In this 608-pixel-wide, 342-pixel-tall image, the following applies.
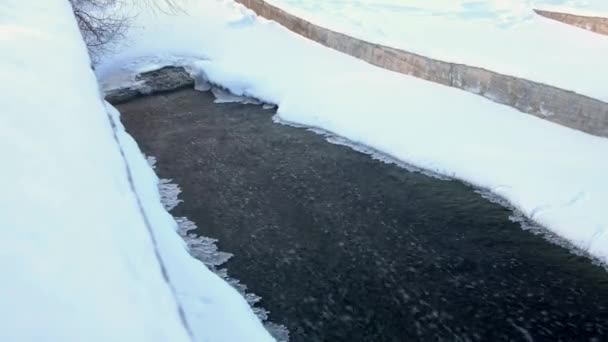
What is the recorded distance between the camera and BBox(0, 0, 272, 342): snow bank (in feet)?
8.41

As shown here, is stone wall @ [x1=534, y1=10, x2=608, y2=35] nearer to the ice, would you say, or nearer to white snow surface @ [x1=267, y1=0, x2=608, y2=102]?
white snow surface @ [x1=267, y1=0, x2=608, y2=102]

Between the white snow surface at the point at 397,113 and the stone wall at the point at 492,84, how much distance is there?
0.42ft

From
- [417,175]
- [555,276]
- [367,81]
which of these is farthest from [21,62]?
[367,81]

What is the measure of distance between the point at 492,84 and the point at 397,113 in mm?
1450

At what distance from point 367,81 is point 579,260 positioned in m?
5.53

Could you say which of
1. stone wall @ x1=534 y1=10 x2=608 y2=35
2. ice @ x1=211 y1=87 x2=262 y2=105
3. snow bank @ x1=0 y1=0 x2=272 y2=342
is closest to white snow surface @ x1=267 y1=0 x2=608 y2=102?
stone wall @ x1=534 y1=10 x2=608 y2=35

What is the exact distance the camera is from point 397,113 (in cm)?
952

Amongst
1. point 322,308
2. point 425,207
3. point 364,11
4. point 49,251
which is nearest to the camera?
point 49,251

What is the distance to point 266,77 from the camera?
11875mm

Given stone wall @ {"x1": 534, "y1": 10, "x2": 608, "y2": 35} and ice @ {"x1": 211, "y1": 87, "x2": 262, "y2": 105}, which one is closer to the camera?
stone wall @ {"x1": 534, "y1": 10, "x2": 608, "y2": 35}

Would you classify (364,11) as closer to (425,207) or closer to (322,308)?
(425,207)

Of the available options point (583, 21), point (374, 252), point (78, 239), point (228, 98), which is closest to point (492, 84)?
point (583, 21)

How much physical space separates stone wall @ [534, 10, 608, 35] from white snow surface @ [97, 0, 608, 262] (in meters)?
2.02

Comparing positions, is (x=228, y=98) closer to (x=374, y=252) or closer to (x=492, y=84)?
(x=492, y=84)
